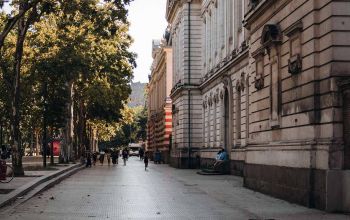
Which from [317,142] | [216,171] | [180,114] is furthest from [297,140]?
[180,114]

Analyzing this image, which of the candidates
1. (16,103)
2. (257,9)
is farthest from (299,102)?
(16,103)

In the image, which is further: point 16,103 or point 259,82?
point 16,103

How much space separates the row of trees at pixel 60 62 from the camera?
981 inches

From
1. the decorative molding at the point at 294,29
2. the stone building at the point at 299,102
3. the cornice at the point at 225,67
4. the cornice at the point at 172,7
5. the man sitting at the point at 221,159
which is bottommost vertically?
the man sitting at the point at 221,159

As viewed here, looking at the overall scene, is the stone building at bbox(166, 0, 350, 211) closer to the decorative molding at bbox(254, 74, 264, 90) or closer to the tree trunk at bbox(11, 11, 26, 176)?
the decorative molding at bbox(254, 74, 264, 90)

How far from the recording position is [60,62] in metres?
35.9

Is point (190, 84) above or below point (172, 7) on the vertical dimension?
below

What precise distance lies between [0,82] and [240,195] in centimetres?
3284

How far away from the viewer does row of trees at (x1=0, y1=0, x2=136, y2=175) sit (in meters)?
24.9

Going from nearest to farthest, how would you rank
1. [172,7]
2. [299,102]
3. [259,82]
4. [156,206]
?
1. [156,206]
2. [299,102]
3. [259,82]
4. [172,7]

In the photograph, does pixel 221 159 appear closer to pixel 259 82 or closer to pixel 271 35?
pixel 259 82

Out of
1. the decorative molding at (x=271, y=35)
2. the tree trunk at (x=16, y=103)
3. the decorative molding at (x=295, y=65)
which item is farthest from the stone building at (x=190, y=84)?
the decorative molding at (x=295, y=65)

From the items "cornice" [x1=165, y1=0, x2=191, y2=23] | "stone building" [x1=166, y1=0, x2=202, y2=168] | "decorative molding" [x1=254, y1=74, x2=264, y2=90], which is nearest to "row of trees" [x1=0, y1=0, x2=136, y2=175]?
"stone building" [x1=166, y1=0, x2=202, y2=168]

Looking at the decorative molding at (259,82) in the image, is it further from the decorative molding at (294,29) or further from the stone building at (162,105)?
the stone building at (162,105)
